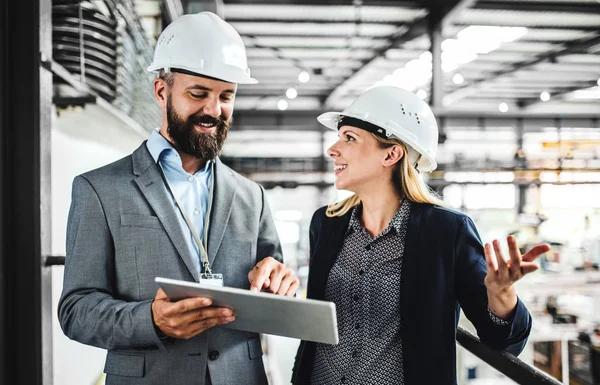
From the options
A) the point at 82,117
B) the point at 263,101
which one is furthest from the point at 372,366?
the point at 263,101

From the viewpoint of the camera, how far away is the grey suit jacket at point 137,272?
1163mm

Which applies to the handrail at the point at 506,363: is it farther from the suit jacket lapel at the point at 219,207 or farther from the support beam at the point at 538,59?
the support beam at the point at 538,59

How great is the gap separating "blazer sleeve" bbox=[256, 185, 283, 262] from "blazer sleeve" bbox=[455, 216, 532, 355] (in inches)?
21.5

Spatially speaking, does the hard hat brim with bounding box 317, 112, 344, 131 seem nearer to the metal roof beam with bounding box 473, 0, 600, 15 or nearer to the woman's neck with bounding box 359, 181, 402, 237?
the woman's neck with bounding box 359, 181, 402, 237

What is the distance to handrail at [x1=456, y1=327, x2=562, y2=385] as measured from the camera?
105 centimetres

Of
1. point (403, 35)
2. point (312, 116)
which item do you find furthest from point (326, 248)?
point (403, 35)

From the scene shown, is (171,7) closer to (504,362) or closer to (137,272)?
(137,272)

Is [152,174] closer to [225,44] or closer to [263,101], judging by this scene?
[225,44]

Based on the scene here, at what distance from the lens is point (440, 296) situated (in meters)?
1.43

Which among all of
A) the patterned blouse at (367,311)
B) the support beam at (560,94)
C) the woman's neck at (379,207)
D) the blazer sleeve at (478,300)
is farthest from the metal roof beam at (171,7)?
the support beam at (560,94)

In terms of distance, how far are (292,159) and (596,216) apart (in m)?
7.74

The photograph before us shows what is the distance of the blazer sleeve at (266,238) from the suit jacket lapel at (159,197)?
27 cm

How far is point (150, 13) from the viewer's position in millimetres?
4520

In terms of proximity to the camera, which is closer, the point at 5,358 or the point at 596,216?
the point at 5,358
